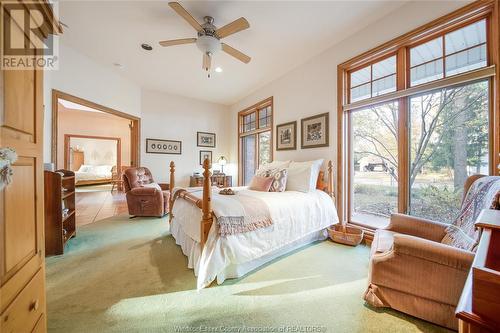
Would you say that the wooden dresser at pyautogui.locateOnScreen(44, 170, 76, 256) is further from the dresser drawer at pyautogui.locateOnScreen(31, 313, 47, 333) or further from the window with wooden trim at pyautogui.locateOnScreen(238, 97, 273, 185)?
the window with wooden trim at pyautogui.locateOnScreen(238, 97, 273, 185)

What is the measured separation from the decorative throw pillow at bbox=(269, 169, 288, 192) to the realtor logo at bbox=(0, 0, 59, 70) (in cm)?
248

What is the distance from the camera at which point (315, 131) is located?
3352mm

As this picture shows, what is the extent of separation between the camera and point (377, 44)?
252 cm

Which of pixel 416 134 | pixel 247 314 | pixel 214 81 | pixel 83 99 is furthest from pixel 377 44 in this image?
pixel 83 99

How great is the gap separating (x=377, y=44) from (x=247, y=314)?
3307 millimetres

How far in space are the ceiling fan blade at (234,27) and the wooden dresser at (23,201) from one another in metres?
1.57

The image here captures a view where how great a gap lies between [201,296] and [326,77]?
336cm

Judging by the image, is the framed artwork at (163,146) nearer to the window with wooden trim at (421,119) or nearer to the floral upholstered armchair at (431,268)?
the window with wooden trim at (421,119)

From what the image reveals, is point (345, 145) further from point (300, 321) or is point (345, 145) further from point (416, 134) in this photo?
point (300, 321)

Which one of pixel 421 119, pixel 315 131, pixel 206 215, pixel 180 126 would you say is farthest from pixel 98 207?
pixel 421 119

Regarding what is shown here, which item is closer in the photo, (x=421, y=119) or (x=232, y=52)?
(x=421, y=119)

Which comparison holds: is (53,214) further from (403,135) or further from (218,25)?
(403,135)

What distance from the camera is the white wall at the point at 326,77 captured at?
7.13 feet

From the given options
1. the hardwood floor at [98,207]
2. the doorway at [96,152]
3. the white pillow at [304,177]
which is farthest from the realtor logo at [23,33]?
the doorway at [96,152]
